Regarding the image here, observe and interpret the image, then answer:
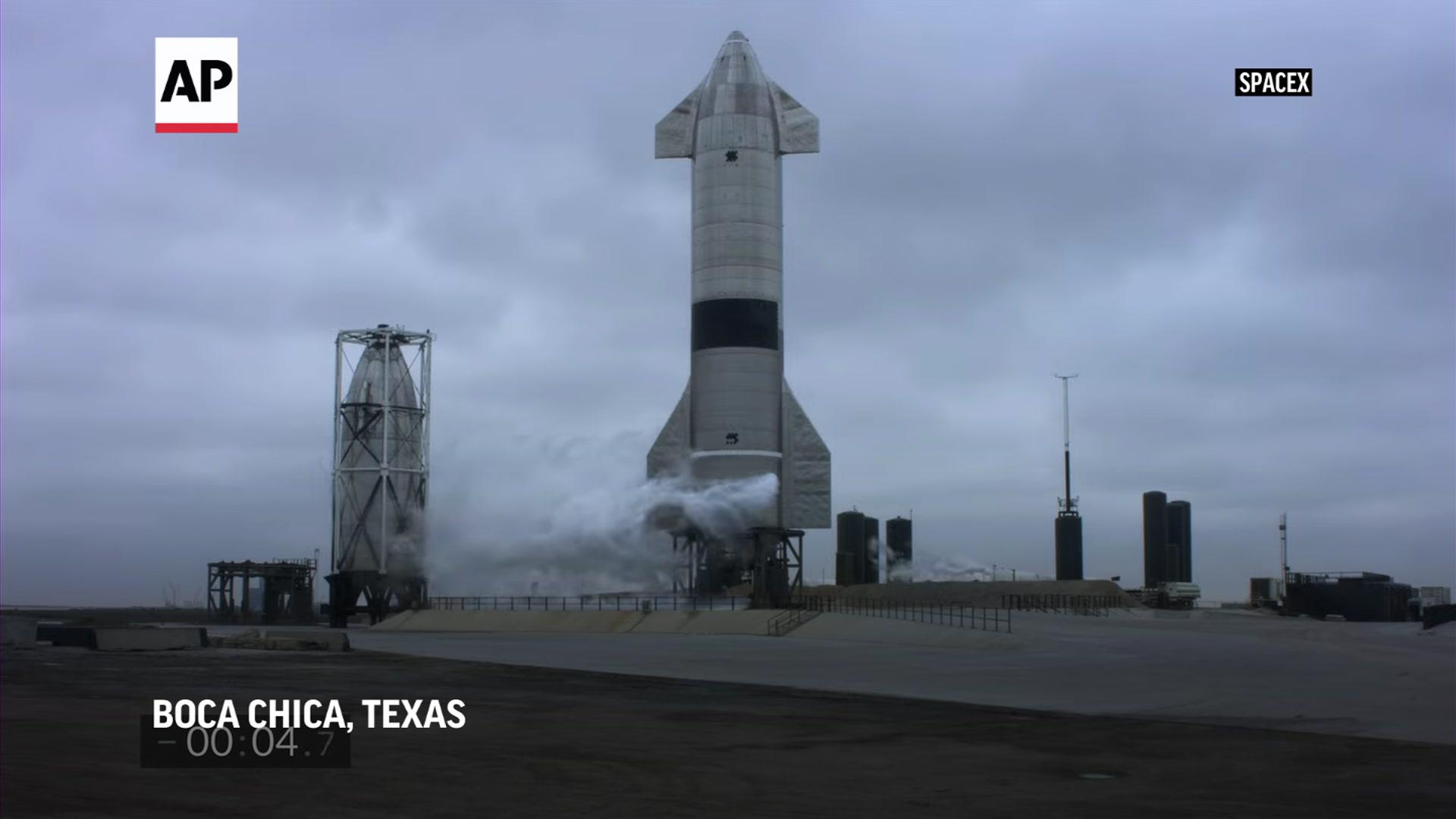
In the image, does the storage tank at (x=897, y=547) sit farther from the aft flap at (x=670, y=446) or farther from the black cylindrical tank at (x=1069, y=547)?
the aft flap at (x=670, y=446)

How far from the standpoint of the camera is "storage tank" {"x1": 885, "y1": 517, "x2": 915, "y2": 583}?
110m

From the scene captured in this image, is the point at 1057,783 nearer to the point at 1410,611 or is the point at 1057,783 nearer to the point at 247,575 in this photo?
the point at 247,575

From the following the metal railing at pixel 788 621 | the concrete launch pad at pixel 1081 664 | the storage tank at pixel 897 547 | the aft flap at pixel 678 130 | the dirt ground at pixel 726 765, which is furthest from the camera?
the storage tank at pixel 897 547

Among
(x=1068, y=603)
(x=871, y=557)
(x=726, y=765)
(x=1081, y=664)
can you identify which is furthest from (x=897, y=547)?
(x=726, y=765)

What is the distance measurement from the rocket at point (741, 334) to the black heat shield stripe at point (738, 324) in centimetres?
4

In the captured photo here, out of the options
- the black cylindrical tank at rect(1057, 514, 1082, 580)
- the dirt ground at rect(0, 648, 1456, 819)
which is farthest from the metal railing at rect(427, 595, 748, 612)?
the black cylindrical tank at rect(1057, 514, 1082, 580)

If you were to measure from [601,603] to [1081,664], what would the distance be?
32136 millimetres

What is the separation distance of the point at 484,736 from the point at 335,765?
344 centimetres

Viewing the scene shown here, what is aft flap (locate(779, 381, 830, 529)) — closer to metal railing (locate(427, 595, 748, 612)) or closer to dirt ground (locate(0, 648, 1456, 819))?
metal railing (locate(427, 595, 748, 612))

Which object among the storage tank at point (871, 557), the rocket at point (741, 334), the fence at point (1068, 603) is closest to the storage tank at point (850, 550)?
the storage tank at point (871, 557)

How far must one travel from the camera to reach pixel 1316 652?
43.4 metres

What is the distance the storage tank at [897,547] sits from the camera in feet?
363

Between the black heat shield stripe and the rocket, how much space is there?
4 centimetres

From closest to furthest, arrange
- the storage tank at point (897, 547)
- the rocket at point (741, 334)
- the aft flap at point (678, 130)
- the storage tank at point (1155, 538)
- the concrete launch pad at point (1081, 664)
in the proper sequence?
1. the concrete launch pad at point (1081, 664)
2. the rocket at point (741, 334)
3. the aft flap at point (678, 130)
4. the storage tank at point (897, 547)
5. the storage tank at point (1155, 538)
